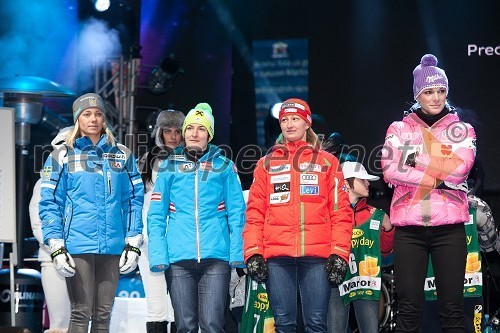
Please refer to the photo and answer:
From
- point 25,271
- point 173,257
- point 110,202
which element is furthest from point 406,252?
point 25,271

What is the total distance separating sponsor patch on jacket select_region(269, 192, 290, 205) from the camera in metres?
5.38

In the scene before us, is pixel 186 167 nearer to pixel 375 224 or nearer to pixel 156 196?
pixel 156 196

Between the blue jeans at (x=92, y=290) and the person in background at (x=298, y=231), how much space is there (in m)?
0.93

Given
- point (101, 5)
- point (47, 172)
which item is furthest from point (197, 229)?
point (101, 5)

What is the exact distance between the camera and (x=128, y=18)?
29.8 feet

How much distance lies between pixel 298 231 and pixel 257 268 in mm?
334

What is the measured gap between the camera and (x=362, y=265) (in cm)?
626

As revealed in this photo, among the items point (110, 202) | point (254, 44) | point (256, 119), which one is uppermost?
point (254, 44)

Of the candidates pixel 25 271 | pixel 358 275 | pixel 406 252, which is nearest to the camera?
pixel 406 252

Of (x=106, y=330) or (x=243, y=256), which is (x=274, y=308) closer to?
(x=243, y=256)

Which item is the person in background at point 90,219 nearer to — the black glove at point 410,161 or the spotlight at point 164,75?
the black glove at point 410,161

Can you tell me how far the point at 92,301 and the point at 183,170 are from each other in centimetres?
102

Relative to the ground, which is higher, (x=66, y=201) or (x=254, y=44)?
(x=254, y=44)

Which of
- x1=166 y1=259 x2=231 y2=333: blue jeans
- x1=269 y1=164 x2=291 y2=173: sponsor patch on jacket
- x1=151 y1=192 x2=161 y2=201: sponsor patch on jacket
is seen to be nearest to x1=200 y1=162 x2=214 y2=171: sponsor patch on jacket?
x1=151 y1=192 x2=161 y2=201: sponsor patch on jacket
